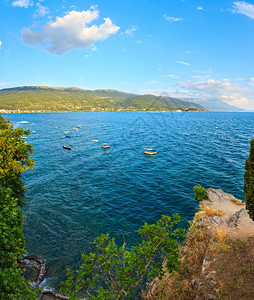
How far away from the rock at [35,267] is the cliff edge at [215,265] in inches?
384

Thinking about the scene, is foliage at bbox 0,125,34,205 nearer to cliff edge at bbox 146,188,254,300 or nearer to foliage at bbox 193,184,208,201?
cliff edge at bbox 146,188,254,300

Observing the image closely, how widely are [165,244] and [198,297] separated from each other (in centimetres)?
483

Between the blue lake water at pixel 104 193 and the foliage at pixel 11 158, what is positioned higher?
the foliage at pixel 11 158

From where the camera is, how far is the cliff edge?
38.0 ft

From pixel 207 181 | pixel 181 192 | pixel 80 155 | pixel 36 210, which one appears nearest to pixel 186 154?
pixel 207 181

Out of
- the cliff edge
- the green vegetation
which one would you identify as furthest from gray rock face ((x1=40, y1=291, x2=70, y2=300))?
the cliff edge

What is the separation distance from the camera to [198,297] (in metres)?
11.6

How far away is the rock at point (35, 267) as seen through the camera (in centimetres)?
1566

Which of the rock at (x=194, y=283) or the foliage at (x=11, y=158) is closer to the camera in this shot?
the rock at (x=194, y=283)

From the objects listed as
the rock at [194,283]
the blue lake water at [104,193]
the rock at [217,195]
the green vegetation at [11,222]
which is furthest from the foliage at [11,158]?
the rock at [217,195]

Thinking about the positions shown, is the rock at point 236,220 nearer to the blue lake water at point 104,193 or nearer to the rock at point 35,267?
the blue lake water at point 104,193

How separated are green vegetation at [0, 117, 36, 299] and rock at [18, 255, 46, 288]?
832mm

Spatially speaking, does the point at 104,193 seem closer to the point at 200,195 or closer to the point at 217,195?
the point at 200,195

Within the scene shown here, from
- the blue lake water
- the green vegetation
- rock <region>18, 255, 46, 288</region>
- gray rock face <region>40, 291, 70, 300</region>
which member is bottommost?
gray rock face <region>40, 291, 70, 300</region>
